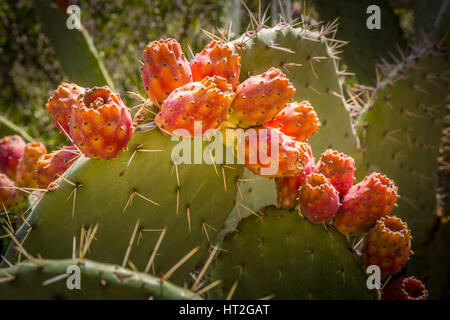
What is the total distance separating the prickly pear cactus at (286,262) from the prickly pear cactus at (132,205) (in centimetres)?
11

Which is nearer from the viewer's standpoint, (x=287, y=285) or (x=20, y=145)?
(x=287, y=285)

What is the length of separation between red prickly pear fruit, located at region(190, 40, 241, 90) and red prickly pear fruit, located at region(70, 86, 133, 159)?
0.22 meters

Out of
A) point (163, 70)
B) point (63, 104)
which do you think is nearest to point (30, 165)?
point (63, 104)

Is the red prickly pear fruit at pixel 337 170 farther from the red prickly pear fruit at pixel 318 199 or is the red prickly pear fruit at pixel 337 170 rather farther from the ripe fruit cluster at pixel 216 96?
the ripe fruit cluster at pixel 216 96

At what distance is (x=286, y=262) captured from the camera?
1.11 m

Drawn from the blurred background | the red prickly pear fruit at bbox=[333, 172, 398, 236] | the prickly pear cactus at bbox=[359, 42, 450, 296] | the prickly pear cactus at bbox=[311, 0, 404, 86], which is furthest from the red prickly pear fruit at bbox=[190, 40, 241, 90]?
the blurred background

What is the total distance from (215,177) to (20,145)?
99 cm

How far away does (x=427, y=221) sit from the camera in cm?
193

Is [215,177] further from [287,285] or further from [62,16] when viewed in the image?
[62,16]

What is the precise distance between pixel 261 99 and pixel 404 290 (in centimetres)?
69

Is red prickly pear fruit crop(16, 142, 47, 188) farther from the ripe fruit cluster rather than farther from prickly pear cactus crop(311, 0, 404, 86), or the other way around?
prickly pear cactus crop(311, 0, 404, 86)

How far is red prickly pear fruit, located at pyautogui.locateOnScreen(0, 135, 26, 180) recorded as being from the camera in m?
1.65
